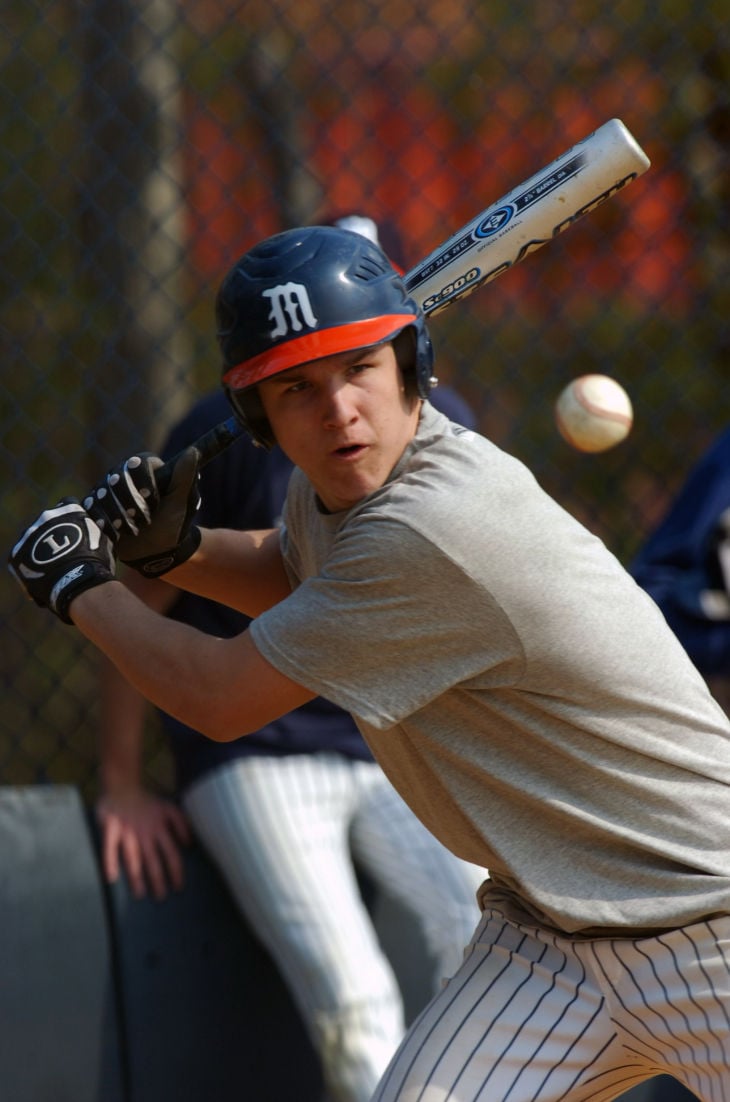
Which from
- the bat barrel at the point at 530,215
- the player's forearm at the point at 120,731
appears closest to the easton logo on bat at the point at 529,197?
the bat barrel at the point at 530,215

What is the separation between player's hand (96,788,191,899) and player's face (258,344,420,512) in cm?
148

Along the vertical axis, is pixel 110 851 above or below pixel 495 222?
below

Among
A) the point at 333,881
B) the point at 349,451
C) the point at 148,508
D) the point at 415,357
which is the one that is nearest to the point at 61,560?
the point at 148,508

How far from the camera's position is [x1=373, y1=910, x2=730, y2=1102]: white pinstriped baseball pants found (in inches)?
83.8

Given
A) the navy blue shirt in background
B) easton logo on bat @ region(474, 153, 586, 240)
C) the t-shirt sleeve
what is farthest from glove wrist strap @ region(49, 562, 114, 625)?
the navy blue shirt in background

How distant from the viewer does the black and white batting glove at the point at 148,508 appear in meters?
2.39

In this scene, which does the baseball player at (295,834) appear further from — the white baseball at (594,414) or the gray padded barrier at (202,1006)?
the white baseball at (594,414)

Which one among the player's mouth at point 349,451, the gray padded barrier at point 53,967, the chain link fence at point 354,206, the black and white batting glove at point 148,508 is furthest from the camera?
the chain link fence at point 354,206

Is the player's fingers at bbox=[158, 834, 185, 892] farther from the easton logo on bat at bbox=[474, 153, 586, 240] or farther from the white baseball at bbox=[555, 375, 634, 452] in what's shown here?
the easton logo on bat at bbox=[474, 153, 586, 240]

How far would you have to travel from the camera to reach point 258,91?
16.2ft

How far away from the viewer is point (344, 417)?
2.07 meters

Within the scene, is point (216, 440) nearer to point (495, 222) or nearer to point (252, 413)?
point (252, 413)

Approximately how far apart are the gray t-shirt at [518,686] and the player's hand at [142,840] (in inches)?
51.2

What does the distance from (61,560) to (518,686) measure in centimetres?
69
